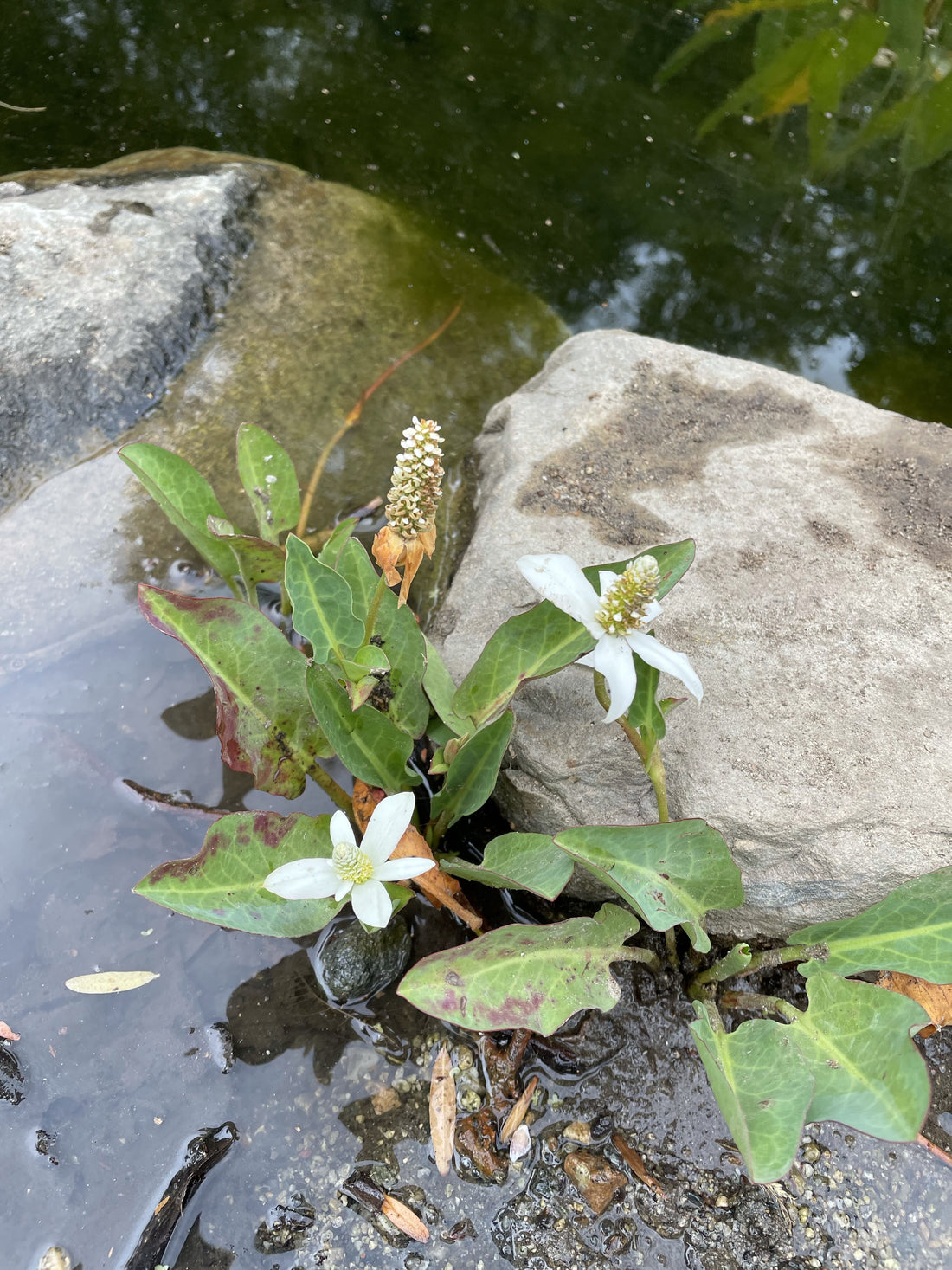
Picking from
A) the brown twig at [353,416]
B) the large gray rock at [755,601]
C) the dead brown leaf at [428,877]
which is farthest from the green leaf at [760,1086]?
the brown twig at [353,416]

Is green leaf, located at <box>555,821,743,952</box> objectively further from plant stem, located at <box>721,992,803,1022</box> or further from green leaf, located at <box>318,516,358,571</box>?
green leaf, located at <box>318,516,358,571</box>

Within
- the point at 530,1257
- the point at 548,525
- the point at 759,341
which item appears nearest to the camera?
the point at 530,1257

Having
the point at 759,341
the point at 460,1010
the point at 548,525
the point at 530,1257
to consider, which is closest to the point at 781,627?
the point at 548,525

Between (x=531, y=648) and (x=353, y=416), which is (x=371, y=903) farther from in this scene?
(x=353, y=416)

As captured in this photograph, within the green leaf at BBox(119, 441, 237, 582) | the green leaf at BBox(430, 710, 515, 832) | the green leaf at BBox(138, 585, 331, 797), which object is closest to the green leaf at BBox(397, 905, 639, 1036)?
the green leaf at BBox(430, 710, 515, 832)

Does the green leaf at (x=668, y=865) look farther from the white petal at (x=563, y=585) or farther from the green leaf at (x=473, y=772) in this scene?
the white petal at (x=563, y=585)

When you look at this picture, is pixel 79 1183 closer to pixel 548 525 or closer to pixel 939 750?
pixel 548 525
